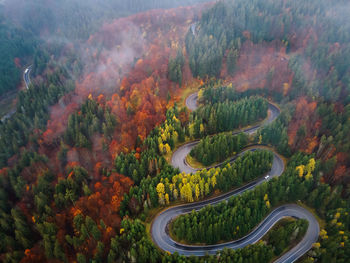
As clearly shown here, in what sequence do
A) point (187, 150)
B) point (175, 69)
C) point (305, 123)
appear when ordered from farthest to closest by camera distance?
point (175, 69) → point (187, 150) → point (305, 123)

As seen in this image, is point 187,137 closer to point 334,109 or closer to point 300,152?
point 300,152

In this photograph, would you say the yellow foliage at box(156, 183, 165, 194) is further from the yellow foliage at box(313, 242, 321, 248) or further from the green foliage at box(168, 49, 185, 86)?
the green foliage at box(168, 49, 185, 86)

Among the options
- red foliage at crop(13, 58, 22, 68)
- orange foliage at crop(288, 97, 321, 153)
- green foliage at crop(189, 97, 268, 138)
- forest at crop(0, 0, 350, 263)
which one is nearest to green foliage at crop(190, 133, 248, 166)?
forest at crop(0, 0, 350, 263)

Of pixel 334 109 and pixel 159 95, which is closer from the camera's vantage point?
pixel 334 109

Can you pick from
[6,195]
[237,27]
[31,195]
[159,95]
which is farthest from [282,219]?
[237,27]

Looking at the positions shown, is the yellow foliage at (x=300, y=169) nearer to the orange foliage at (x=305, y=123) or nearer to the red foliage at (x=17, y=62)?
the orange foliage at (x=305, y=123)

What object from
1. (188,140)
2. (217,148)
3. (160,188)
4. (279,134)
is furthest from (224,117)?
(160,188)

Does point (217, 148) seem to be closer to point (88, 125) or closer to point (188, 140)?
point (188, 140)

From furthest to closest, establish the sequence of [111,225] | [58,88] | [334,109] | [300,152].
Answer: [58,88] → [334,109] → [300,152] → [111,225]
